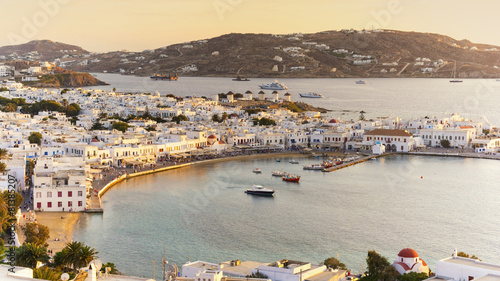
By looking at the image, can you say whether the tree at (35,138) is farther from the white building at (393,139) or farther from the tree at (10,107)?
the white building at (393,139)

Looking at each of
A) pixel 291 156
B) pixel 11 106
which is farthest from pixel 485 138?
pixel 11 106

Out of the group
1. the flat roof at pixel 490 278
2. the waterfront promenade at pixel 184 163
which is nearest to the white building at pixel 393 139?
the waterfront promenade at pixel 184 163

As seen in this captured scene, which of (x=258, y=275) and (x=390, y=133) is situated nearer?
(x=258, y=275)

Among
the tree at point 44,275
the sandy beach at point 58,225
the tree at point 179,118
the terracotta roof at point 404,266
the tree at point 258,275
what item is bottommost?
the sandy beach at point 58,225

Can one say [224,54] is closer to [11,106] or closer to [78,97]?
[78,97]

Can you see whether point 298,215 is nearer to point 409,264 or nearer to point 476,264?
point 409,264

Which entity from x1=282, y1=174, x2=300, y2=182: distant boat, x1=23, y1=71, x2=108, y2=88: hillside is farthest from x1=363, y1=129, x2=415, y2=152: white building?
x1=23, y1=71, x2=108, y2=88: hillside

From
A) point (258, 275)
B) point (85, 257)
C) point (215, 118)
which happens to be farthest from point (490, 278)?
point (215, 118)
